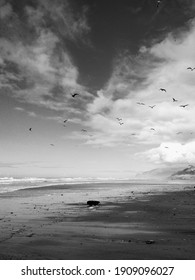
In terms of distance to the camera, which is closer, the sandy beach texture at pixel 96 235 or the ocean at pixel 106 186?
the sandy beach texture at pixel 96 235

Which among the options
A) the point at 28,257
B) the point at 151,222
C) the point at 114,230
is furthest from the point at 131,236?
the point at 28,257

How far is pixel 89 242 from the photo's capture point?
1187 centimetres

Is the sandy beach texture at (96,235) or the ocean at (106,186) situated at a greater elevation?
the ocean at (106,186)

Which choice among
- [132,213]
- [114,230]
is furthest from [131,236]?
[132,213]

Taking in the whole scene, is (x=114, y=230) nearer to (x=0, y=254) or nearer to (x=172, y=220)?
(x=172, y=220)

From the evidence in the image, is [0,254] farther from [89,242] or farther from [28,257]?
[89,242]

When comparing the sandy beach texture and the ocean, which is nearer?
the sandy beach texture

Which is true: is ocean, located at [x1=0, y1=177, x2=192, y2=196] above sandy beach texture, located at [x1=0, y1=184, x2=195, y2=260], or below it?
above

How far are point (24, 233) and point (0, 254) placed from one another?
11.9 feet

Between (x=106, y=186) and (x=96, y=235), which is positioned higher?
(x=106, y=186)

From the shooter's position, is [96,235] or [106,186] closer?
[96,235]

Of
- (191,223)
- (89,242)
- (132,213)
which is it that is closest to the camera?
(89,242)

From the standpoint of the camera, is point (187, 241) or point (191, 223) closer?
point (187, 241)
